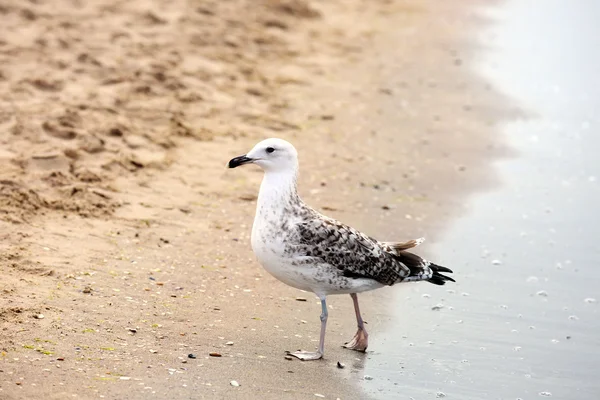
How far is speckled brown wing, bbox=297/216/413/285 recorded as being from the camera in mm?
6445

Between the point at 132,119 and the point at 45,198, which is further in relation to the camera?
the point at 132,119

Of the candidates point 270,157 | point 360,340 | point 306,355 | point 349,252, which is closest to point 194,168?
point 270,157

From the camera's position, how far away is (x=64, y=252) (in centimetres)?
732

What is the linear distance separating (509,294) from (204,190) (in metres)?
3.01

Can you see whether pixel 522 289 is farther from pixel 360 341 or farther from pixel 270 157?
pixel 270 157

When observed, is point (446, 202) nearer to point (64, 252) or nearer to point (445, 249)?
point (445, 249)

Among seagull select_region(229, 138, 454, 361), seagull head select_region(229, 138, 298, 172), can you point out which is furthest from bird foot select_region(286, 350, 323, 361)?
seagull head select_region(229, 138, 298, 172)

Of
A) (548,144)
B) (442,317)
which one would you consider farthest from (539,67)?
(442,317)

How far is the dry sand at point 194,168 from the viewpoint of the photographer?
6051 millimetres

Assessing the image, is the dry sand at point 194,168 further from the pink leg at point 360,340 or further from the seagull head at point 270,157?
the seagull head at point 270,157

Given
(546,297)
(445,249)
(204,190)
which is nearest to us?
(546,297)

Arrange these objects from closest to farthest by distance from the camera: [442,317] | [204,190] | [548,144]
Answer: [442,317] → [204,190] → [548,144]

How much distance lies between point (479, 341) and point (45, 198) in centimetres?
373

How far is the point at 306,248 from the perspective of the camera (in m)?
6.40
